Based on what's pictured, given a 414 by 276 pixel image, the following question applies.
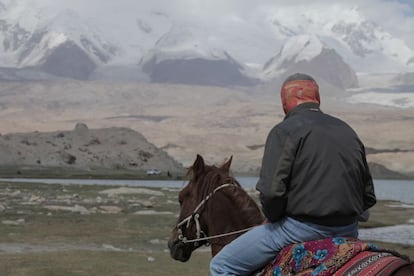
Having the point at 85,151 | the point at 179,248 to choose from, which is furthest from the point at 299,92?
the point at 85,151

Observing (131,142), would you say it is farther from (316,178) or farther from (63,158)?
(316,178)

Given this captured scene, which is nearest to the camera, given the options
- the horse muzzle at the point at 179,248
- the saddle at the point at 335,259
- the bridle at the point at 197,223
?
the saddle at the point at 335,259

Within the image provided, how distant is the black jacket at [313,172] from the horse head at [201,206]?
1401 mm

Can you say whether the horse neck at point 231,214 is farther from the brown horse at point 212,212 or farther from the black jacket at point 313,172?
the black jacket at point 313,172

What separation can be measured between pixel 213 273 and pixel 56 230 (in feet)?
83.8

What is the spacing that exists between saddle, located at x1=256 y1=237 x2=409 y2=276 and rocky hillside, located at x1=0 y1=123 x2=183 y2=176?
142 metres

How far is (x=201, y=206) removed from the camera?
811 centimetres

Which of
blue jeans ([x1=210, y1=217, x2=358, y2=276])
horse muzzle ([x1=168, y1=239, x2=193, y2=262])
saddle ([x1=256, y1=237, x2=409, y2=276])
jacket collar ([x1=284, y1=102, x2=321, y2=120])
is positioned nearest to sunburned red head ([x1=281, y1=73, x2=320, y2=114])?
jacket collar ([x1=284, y1=102, x2=321, y2=120])

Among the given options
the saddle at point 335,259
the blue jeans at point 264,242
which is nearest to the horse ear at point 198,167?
the blue jeans at point 264,242

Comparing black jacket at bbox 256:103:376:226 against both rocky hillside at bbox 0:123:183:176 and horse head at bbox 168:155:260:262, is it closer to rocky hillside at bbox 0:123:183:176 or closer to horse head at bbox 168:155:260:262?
horse head at bbox 168:155:260:262

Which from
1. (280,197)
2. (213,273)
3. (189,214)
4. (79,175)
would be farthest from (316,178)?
(79,175)

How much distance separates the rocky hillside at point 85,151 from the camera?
488 ft

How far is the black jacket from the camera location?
20.7ft

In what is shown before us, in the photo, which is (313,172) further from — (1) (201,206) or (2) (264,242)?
(1) (201,206)
